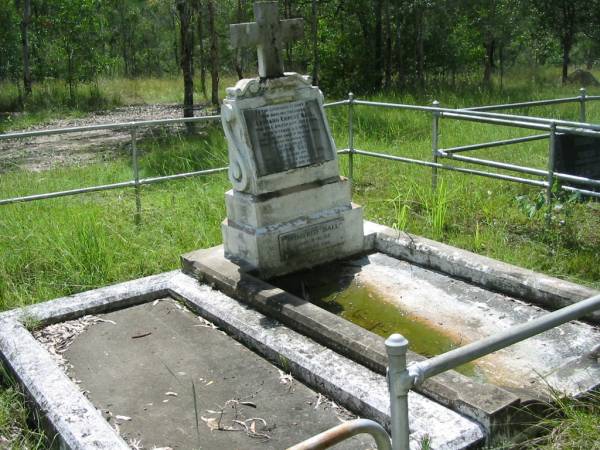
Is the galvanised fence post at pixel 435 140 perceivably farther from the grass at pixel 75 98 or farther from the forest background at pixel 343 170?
the grass at pixel 75 98

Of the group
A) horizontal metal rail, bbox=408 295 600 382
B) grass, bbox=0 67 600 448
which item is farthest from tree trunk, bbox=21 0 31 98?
horizontal metal rail, bbox=408 295 600 382

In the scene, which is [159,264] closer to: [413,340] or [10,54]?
[413,340]

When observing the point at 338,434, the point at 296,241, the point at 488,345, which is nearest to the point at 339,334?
the point at 296,241

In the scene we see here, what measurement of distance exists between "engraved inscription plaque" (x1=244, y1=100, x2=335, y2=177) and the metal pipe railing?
3.29 metres

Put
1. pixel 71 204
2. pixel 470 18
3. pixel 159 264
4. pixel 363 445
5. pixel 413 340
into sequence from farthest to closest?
pixel 470 18
pixel 71 204
pixel 159 264
pixel 413 340
pixel 363 445

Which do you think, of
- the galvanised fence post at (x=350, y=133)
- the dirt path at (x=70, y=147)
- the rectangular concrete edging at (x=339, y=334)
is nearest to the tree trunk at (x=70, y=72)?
the dirt path at (x=70, y=147)

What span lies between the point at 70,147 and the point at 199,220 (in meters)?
9.13

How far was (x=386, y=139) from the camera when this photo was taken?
35.8 feet

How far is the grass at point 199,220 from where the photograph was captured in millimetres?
5852

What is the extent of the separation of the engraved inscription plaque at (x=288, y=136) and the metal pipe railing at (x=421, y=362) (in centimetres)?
329

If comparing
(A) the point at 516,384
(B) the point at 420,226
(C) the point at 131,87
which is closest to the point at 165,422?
(A) the point at 516,384

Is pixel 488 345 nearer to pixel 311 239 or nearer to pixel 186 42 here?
pixel 311 239

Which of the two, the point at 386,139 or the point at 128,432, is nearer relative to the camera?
the point at 128,432

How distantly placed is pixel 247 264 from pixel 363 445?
231 cm
